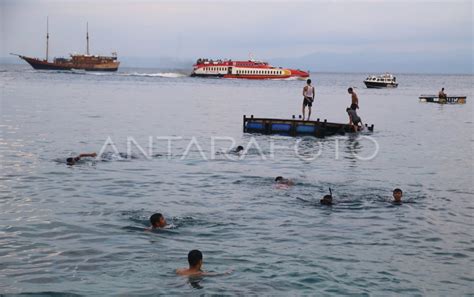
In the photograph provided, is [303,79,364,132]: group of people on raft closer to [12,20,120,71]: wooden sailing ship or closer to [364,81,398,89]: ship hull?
[364,81,398,89]: ship hull

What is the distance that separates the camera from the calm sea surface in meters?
11.2

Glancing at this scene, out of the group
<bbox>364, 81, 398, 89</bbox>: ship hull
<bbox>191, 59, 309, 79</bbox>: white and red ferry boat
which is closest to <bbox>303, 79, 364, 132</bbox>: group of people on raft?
<bbox>364, 81, 398, 89</bbox>: ship hull

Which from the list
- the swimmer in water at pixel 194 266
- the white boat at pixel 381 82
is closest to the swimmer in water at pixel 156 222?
the swimmer in water at pixel 194 266

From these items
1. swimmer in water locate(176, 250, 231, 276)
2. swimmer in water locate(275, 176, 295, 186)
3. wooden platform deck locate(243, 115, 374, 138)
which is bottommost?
swimmer in water locate(176, 250, 231, 276)

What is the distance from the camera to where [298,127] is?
34344mm

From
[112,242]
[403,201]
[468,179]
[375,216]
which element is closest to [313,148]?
[468,179]

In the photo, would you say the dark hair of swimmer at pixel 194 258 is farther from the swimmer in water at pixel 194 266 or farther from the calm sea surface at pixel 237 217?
the calm sea surface at pixel 237 217

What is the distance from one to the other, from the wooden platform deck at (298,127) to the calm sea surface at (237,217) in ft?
5.37

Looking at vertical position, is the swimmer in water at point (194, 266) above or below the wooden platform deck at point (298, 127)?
below

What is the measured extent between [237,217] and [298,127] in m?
19.2

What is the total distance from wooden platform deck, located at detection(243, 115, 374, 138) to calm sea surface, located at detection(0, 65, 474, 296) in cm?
164

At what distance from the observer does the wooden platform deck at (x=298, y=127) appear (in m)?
34.0

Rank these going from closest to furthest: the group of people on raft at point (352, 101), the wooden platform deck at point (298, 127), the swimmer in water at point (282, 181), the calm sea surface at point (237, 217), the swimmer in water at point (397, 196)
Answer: the calm sea surface at point (237, 217)
the swimmer in water at point (397, 196)
the swimmer in water at point (282, 181)
the group of people on raft at point (352, 101)
the wooden platform deck at point (298, 127)

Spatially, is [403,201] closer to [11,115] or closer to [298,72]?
[11,115]
